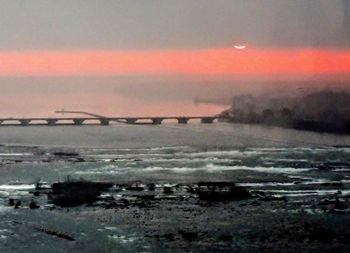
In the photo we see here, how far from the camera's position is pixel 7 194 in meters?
42.8

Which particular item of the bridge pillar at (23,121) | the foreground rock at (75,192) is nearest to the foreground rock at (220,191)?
the foreground rock at (75,192)

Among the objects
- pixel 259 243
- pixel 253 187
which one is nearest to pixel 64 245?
pixel 259 243

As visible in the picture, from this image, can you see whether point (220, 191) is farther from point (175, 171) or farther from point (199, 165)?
point (199, 165)

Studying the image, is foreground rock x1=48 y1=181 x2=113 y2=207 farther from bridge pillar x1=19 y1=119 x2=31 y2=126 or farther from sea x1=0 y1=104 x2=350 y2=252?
bridge pillar x1=19 y1=119 x2=31 y2=126

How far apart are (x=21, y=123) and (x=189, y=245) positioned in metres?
150

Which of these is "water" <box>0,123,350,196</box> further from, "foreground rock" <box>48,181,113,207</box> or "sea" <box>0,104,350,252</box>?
"foreground rock" <box>48,181,113,207</box>

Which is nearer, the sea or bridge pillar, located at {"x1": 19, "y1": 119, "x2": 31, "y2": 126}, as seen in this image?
the sea

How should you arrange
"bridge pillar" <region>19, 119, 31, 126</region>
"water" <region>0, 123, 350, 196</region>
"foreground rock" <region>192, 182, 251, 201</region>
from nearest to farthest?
"foreground rock" <region>192, 182, 251, 201</region> < "water" <region>0, 123, 350, 196</region> < "bridge pillar" <region>19, 119, 31, 126</region>

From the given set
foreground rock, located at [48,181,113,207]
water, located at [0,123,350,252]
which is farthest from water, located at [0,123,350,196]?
foreground rock, located at [48,181,113,207]

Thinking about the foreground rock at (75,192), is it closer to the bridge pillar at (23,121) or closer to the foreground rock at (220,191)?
the foreground rock at (220,191)

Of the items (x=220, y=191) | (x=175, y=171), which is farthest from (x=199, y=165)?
(x=220, y=191)

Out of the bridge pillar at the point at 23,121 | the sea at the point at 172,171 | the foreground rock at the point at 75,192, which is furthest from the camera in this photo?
the bridge pillar at the point at 23,121

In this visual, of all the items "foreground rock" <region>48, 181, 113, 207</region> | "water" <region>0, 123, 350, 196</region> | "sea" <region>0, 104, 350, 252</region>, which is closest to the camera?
"sea" <region>0, 104, 350, 252</region>

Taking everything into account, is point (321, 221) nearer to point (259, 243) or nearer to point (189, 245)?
point (259, 243)
